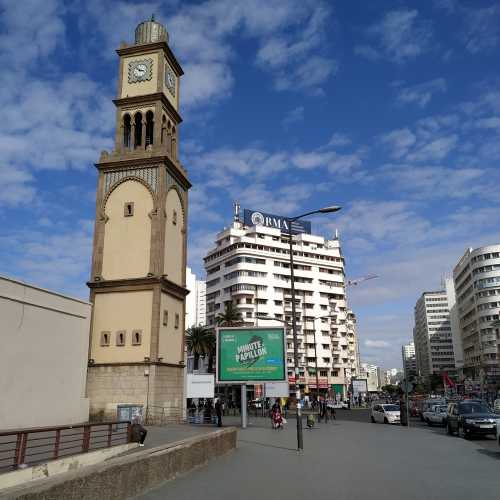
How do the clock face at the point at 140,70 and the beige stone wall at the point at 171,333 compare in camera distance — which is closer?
the beige stone wall at the point at 171,333

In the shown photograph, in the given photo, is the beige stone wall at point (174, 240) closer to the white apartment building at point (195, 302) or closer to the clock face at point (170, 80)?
the clock face at point (170, 80)

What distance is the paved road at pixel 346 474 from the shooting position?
1009 centimetres

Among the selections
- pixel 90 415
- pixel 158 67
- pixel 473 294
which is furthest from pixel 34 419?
pixel 473 294

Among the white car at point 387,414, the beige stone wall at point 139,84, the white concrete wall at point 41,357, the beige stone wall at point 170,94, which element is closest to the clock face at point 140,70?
the beige stone wall at point 139,84

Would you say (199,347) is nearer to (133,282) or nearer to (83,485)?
(133,282)

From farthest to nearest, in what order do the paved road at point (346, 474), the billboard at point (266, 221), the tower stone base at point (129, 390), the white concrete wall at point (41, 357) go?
the billboard at point (266, 221)
the tower stone base at point (129, 390)
the white concrete wall at point (41, 357)
the paved road at point (346, 474)

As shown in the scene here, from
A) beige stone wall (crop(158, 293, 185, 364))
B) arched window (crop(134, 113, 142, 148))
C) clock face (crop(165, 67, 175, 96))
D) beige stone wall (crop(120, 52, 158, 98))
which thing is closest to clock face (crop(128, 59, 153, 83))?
beige stone wall (crop(120, 52, 158, 98))

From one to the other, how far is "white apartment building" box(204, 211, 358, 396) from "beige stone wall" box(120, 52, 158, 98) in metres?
59.1

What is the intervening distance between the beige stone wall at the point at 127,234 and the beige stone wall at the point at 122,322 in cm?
136

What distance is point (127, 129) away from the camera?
120 ft

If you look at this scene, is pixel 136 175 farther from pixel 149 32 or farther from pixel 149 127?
pixel 149 32

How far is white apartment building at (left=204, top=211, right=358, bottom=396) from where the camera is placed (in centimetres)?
9394

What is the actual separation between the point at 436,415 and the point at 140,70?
3078cm

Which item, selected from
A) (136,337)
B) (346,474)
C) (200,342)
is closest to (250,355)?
(136,337)
